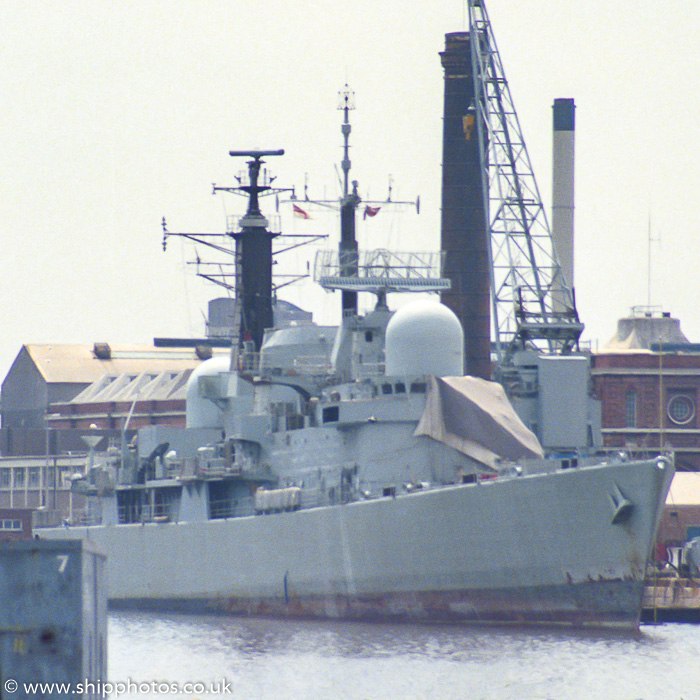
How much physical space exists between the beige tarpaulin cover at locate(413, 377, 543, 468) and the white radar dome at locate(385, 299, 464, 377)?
636mm

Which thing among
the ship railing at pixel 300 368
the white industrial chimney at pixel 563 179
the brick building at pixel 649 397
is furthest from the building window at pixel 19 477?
the ship railing at pixel 300 368

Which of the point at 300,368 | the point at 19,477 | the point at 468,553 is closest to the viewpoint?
the point at 468,553

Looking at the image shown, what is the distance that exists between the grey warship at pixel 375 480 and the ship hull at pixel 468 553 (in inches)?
1.6

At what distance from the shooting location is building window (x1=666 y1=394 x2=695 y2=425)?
7025 cm

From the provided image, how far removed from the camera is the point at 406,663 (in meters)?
28.2

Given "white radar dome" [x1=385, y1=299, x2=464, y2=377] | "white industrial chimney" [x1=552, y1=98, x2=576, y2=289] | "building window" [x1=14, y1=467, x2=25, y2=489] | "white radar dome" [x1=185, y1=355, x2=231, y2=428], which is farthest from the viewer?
"building window" [x1=14, y1=467, x2=25, y2=489]

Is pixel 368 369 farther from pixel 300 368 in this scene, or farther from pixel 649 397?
pixel 649 397

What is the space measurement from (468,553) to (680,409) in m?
39.6

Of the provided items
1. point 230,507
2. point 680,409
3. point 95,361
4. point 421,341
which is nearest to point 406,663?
point 421,341

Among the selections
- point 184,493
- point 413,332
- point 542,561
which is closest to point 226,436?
point 184,493

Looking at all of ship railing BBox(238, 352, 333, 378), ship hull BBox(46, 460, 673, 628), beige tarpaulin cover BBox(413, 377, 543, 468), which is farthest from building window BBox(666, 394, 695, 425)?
beige tarpaulin cover BBox(413, 377, 543, 468)

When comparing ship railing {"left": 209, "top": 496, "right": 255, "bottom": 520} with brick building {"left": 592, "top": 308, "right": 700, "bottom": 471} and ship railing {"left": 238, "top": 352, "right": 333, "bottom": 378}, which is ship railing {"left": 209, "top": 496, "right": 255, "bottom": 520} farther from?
brick building {"left": 592, "top": 308, "right": 700, "bottom": 471}

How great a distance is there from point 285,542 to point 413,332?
20.4ft

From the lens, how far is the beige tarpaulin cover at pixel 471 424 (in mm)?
35219
